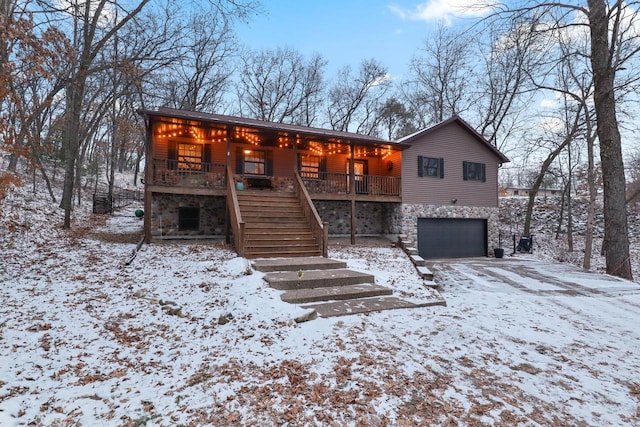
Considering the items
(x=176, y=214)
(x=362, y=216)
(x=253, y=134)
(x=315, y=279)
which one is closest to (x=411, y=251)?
(x=362, y=216)

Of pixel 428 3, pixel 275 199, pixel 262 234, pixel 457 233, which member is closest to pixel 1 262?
pixel 262 234

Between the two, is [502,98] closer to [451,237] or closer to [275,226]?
[451,237]

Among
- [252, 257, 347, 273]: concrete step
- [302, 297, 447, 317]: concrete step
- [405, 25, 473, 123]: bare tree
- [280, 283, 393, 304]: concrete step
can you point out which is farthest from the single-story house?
[405, 25, 473, 123]: bare tree

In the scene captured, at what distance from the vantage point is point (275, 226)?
32.2 ft

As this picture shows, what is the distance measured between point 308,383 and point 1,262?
7.99 m

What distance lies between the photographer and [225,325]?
458cm

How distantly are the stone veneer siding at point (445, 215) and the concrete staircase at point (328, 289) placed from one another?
711cm

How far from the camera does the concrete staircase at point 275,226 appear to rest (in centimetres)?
876

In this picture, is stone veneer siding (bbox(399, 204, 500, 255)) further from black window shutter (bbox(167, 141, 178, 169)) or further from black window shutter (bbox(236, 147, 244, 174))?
black window shutter (bbox(167, 141, 178, 169))

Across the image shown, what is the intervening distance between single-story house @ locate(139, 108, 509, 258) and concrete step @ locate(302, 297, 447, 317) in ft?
10.6

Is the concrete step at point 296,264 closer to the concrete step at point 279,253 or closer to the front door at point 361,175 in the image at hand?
the concrete step at point 279,253

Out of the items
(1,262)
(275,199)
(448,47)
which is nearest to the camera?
(1,262)

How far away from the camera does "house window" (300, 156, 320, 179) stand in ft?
46.7

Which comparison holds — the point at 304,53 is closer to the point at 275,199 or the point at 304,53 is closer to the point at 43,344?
the point at 275,199
